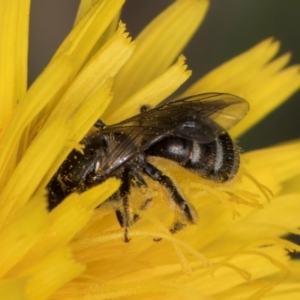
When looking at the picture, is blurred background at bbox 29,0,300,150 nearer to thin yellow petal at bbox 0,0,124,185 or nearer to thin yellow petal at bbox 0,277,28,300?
thin yellow petal at bbox 0,0,124,185

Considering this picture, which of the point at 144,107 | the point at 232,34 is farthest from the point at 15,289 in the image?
the point at 232,34

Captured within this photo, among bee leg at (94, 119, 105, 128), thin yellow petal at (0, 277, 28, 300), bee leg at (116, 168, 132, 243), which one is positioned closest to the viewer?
thin yellow petal at (0, 277, 28, 300)

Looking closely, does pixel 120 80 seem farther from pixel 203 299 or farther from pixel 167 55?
pixel 203 299

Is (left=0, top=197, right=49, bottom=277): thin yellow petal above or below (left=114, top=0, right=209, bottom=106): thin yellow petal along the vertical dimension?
below

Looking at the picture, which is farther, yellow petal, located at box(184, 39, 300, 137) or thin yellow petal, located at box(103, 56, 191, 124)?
yellow petal, located at box(184, 39, 300, 137)

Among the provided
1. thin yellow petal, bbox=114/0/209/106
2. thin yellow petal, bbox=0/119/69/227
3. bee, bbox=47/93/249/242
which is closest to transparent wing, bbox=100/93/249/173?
bee, bbox=47/93/249/242

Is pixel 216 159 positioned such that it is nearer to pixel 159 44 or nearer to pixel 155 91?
pixel 155 91

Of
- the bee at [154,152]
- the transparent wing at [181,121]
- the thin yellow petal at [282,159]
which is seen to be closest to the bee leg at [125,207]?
the bee at [154,152]
